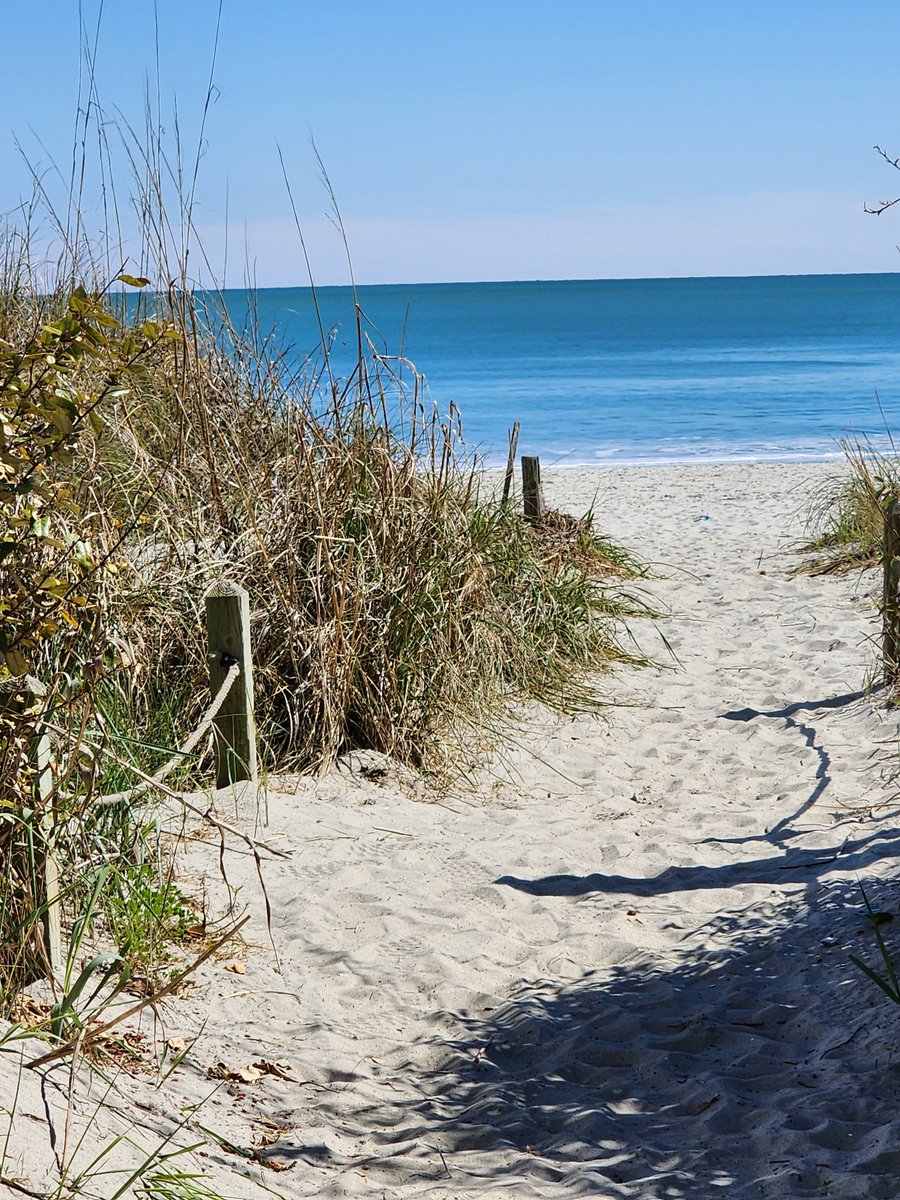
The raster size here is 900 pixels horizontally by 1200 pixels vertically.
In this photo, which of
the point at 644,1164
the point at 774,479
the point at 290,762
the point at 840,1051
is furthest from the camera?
the point at 774,479

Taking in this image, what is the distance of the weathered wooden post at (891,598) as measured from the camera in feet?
19.4

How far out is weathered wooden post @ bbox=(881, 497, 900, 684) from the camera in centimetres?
592

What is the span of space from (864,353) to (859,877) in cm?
4750

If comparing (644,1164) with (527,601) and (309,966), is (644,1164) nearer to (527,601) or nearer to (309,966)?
(309,966)

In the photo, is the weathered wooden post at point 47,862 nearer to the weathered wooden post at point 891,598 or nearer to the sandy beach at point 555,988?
the sandy beach at point 555,988

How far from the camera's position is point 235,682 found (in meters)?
4.51

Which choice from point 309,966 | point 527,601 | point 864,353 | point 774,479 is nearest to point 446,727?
point 527,601

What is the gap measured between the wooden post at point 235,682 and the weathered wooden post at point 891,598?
10.7 ft

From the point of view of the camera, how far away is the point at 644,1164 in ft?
8.54

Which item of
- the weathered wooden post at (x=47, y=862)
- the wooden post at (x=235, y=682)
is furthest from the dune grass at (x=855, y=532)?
the weathered wooden post at (x=47, y=862)

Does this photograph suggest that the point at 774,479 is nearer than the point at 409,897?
No

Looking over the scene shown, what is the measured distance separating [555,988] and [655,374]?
38462 millimetres

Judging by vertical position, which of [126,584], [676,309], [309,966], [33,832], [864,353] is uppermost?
[676,309]

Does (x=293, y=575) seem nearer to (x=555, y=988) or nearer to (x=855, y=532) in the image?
(x=555, y=988)
